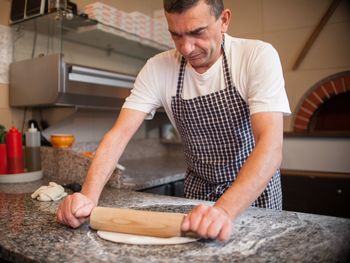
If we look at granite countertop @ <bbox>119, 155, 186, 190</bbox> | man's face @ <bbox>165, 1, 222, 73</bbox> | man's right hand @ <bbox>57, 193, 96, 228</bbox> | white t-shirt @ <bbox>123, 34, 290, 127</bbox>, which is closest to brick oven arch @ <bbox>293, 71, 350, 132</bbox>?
granite countertop @ <bbox>119, 155, 186, 190</bbox>

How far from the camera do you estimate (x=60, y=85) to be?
157cm

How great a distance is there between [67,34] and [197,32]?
1184mm

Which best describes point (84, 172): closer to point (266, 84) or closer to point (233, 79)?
point (233, 79)

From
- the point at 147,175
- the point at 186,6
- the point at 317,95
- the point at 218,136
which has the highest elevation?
the point at 186,6

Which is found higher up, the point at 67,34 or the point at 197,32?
the point at 67,34

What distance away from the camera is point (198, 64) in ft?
3.46

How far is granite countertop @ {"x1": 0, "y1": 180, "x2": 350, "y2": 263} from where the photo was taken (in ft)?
1.97

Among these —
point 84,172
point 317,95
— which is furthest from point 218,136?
point 317,95

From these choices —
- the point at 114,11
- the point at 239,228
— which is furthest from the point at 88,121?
the point at 239,228

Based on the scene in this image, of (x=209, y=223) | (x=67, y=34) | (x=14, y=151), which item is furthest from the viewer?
(x=67, y=34)

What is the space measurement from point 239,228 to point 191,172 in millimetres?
545

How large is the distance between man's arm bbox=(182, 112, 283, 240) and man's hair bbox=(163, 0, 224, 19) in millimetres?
329

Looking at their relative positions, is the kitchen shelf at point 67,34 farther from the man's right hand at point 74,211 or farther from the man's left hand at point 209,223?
the man's left hand at point 209,223

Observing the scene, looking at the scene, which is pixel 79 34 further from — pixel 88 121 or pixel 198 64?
pixel 198 64
